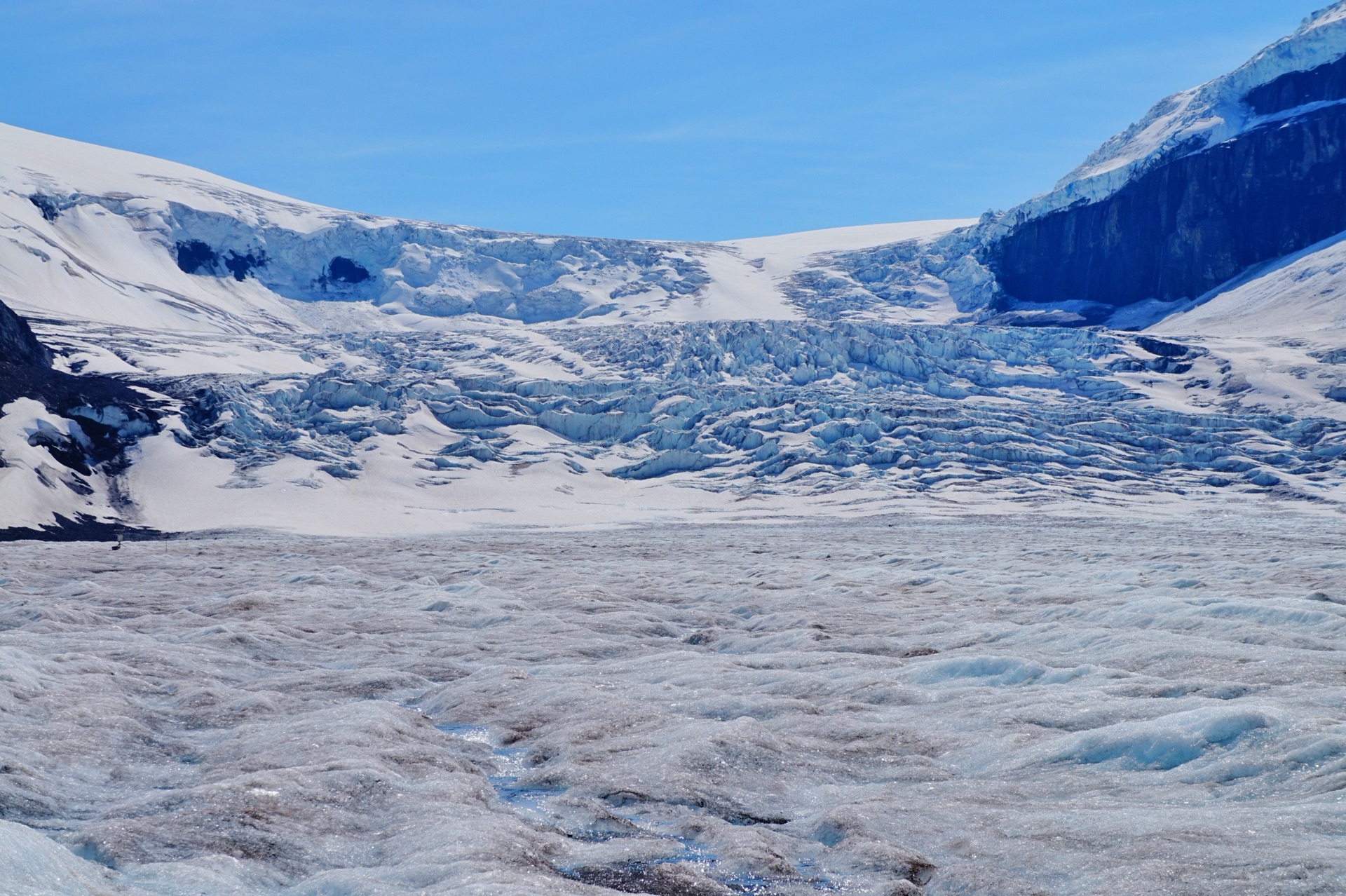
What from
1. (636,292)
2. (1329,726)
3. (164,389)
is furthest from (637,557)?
(636,292)

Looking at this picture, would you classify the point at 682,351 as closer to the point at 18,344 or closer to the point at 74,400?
the point at 74,400

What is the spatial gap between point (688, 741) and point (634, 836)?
2.50m

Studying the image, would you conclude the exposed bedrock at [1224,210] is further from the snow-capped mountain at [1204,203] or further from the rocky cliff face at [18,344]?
the rocky cliff face at [18,344]

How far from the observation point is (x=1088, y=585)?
86.4 feet

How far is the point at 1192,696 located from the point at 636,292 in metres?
127

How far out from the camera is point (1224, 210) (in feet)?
456

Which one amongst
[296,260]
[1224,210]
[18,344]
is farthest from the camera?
[1224,210]

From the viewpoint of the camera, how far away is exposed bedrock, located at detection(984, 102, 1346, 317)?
5404 inches

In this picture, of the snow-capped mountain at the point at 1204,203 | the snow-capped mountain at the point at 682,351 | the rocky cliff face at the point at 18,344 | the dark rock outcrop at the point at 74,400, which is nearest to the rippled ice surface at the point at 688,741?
the snow-capped mountain at the point at 682,351

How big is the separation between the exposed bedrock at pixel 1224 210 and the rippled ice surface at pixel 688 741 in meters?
127

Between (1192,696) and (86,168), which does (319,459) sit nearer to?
(1192,696)

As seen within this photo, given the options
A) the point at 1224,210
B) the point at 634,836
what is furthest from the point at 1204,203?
the point at 634,836

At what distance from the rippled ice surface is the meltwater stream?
4cm

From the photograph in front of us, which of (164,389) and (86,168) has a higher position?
(86,168)
